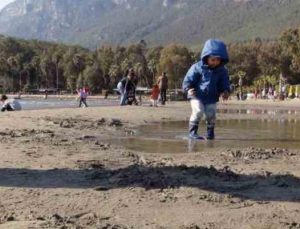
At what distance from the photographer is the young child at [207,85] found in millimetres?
10055

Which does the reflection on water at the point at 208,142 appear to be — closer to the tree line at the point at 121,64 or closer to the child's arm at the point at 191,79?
Answer: the child's arm at the point at 191,79

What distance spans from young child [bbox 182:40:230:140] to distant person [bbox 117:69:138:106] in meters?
14.6

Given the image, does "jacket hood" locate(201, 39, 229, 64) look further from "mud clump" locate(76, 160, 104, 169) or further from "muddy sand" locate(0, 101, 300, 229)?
"mud clump" locate(76, 160, 104, 169)

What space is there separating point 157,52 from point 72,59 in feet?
65.3

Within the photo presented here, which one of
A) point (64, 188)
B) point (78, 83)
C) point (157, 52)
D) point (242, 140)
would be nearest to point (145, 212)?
point (64, 188)

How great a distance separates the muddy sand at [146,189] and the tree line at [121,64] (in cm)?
9053

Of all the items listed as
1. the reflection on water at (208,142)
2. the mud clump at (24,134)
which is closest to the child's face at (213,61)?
the reflection on water at (208,142)

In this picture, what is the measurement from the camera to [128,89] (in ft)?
84.7

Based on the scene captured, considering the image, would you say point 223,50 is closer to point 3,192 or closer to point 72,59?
point 3,192

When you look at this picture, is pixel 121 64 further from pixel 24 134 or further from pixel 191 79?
pixel 191 79

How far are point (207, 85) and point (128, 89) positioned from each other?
1565cm

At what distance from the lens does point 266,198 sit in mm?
5188

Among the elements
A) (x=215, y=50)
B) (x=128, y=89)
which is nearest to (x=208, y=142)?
(x=215, y=50)

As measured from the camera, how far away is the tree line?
107 metres
